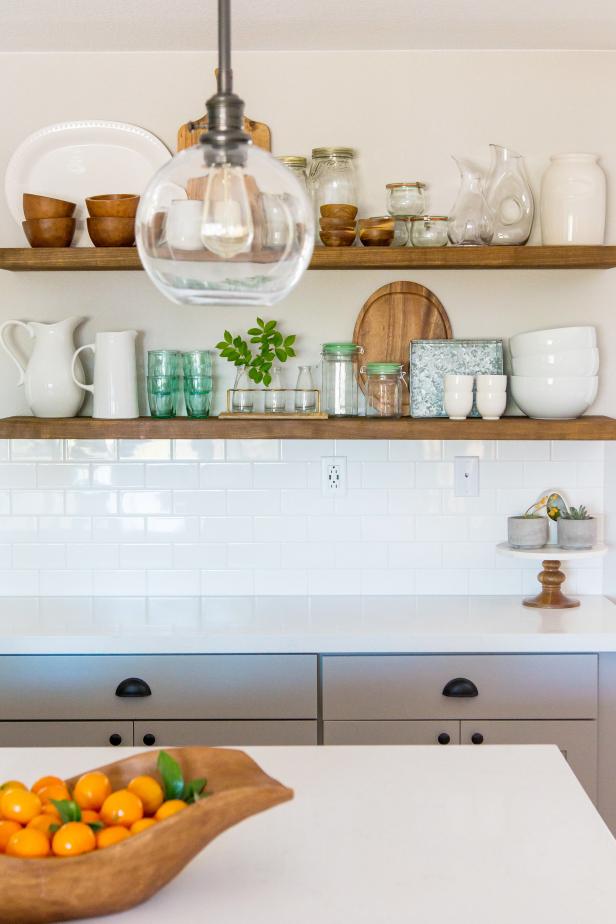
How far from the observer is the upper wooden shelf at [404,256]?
3.00 meters

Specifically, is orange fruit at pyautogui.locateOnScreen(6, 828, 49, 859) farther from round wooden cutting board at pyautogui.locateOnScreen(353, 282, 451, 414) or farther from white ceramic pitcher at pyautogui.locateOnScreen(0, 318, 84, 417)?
round wooden cutting board at pyautogui.locateOnScreen(353, 282, 451, 414)

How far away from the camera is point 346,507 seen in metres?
3.35

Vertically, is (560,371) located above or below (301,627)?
above

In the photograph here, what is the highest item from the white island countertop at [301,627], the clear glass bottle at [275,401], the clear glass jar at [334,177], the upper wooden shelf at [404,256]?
the clear glass jar at [334,177]

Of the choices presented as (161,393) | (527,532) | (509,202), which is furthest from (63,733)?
(509,202)

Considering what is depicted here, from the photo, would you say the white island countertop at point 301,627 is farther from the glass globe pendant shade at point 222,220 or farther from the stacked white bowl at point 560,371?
the glass globe pendant shade at point 222,220

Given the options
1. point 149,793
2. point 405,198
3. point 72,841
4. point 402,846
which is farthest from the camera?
point 405,198

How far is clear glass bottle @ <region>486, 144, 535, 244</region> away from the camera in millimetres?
3113

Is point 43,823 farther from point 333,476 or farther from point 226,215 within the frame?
point 333,476

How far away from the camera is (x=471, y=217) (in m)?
3.10

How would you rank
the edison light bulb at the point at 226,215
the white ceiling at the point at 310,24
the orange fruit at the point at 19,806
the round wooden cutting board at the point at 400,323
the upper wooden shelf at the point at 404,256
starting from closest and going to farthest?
the edison light bulb at the point at 226,215 → the orange fruit at the point at 19,806 → the white ceiling at the point at 310,24 → the upper wooden shelf at the point at 404,256 → the round wooden cutting board at the point at 400,323

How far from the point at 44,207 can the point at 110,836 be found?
7.15ft

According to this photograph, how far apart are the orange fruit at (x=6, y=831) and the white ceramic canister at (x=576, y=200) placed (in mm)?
2325

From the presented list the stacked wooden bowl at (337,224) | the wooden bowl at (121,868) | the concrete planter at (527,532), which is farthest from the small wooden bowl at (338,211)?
the wooden bowl at (121,868)
